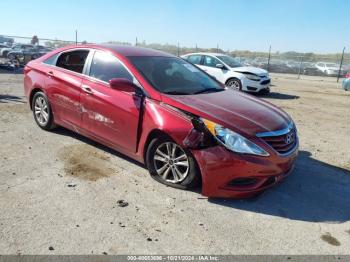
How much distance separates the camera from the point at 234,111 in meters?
4.31

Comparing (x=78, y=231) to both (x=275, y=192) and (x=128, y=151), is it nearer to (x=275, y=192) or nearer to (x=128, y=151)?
(x=128, y=151)

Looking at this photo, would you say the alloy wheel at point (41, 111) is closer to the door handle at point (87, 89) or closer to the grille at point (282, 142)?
the door handle at point (87, 89)

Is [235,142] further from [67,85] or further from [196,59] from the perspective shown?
[196,59]

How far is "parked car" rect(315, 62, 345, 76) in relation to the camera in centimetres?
3010

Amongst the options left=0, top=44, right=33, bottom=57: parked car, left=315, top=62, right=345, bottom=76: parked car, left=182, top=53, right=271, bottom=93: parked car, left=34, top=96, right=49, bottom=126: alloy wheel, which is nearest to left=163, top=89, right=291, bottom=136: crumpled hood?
left=34, top=96, right=49, bottom=126: alloy wheel

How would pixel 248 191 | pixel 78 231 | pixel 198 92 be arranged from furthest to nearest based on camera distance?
pixel 198 92 < pixel 248 191 < pixel 78 231

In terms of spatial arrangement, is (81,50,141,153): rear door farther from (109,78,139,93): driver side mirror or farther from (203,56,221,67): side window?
(203,56,221,67): side window

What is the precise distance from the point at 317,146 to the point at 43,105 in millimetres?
4906

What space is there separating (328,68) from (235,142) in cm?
3038

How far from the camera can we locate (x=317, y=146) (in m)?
6.53

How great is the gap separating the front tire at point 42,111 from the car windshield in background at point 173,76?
1973 mm

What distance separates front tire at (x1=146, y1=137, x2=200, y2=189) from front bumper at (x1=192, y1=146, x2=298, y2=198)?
0.54 ft

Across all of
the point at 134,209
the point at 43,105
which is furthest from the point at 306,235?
the point at 43,105

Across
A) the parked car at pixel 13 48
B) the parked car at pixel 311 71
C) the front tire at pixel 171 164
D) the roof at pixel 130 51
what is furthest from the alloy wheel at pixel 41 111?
the parked car at pixel 311 71
